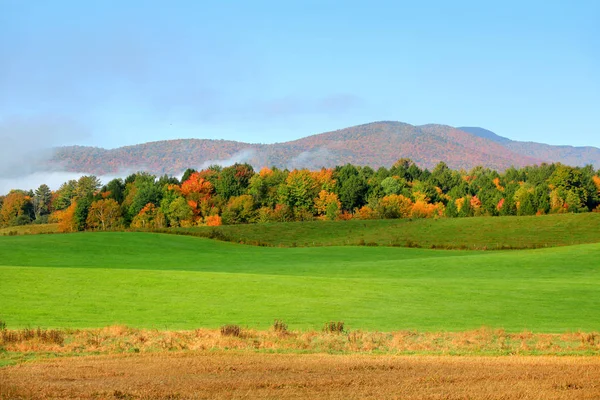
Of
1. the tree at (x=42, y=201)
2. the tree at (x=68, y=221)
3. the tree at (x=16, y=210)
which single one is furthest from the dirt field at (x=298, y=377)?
the tree at (x=42, y=201)

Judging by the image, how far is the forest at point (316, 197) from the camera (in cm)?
11806

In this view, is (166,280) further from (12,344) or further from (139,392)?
(139,392)

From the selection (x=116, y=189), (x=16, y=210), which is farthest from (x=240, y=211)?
(x=16, y=210)

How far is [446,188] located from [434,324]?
123653 millimetres

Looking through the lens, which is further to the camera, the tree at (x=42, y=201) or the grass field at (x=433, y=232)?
the tree at (x=42, y=201)

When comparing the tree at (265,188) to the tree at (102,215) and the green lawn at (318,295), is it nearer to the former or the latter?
the tree at (102,215)

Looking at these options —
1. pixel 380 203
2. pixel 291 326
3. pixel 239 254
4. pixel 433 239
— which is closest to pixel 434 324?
pixel 291 326

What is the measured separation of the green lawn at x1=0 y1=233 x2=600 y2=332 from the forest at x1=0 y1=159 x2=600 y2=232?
2555 inches

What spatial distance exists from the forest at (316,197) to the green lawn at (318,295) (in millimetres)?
64902

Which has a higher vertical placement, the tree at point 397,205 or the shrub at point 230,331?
the tree at point 397,205

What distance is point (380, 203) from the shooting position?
414 feet

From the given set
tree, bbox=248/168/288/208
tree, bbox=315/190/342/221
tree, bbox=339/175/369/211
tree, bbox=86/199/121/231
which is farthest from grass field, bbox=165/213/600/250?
tree, bbox=86/199/121/231

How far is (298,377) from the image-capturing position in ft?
46.0

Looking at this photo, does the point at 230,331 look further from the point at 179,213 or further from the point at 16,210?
the point at 16,210
